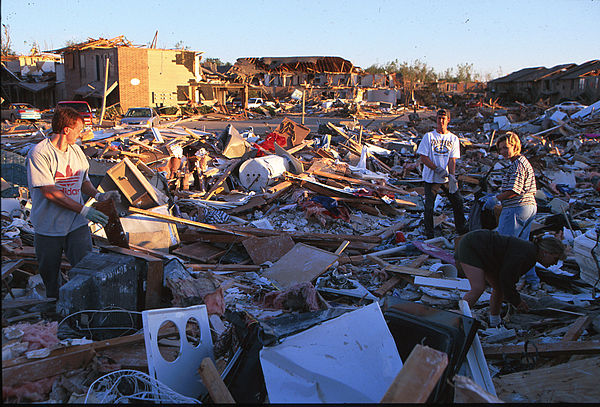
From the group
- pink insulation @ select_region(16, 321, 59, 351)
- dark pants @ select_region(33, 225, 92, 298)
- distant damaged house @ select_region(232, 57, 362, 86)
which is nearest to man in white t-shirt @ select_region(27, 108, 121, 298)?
dark pants @ select_region(33, 225, 92, 298)

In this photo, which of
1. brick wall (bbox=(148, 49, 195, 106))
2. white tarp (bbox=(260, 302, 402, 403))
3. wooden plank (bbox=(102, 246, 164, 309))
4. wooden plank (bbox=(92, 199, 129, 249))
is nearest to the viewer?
white tarp (bbox=(260, 302, 402, 403))

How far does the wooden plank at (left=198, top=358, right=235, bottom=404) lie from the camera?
2620 millimetres

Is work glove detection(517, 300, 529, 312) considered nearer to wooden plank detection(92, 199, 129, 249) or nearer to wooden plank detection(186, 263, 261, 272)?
wooden plank detection(186, 263, 261, 272)

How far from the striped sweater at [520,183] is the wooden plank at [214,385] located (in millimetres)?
3656

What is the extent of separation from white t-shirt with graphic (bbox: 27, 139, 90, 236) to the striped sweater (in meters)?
4.17

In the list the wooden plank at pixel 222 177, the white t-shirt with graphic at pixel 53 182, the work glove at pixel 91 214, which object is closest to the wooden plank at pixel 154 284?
the work glove at pixel 91 214

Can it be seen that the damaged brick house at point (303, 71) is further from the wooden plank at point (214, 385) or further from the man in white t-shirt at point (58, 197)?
the wooden plank at point (214, 385)

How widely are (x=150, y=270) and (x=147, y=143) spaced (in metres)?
7.35

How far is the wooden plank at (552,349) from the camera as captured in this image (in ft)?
11.2

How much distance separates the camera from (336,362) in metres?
2.78

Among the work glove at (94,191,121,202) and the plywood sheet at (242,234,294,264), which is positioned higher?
the work glove at (94,191,121,202)

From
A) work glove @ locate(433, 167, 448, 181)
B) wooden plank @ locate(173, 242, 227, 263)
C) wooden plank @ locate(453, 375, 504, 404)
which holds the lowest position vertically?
wooden plank @ locate(173, 242, 227, 263)

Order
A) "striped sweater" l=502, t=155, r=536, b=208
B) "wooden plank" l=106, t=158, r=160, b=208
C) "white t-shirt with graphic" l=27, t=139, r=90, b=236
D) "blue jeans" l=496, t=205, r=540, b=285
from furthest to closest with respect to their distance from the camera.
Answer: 1. "wooden plank" l=106, t=158, r=160, b=208
2. "blue jeans" l=496, t=205, r=540, b=285
3. "striped sweater" l=502, t=155, r=536, b=208
4. "white t-shirt with graphic" l=27, t=139, r=90, b=236

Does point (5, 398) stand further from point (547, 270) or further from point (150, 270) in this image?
point (547, 270)
